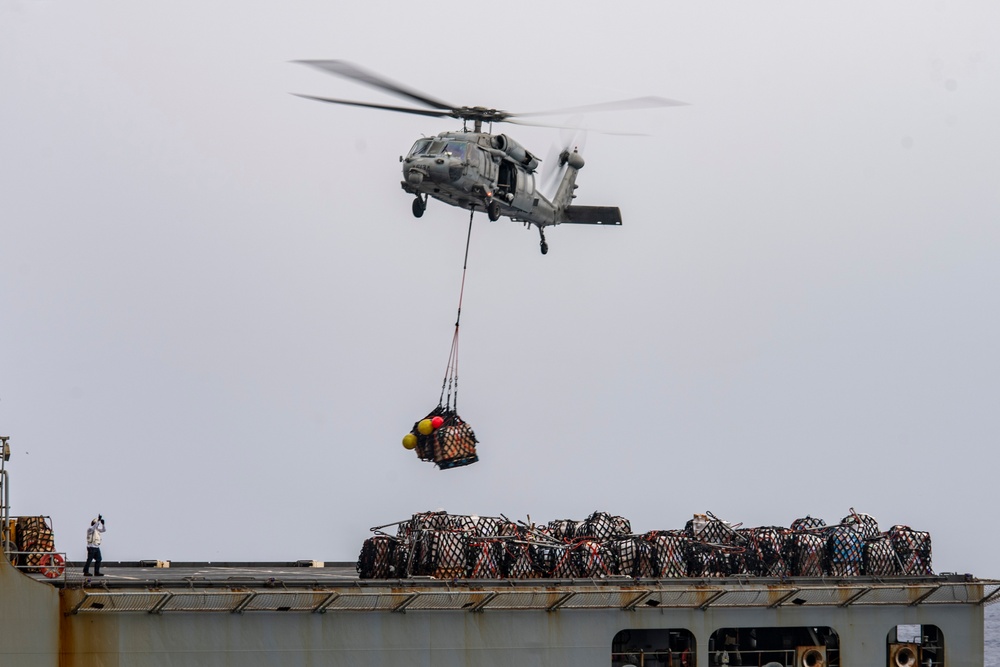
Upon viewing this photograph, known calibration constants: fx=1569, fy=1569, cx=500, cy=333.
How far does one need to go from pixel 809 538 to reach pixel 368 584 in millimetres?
9820

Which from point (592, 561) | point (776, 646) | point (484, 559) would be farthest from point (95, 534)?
point (776, 646)

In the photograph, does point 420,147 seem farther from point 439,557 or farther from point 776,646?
point 776,646

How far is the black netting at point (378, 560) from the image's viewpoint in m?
29.9

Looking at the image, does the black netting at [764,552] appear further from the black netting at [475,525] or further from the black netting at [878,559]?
the black netting at [475,525]

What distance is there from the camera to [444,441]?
3291cm

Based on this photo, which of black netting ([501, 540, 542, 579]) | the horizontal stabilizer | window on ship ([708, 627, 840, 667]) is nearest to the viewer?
window on ship ([708, 627, 840, 667])

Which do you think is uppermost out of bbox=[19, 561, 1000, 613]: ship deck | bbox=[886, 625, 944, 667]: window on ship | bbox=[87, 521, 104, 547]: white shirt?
bbox=[87, 521, 104, 547]: white shirt

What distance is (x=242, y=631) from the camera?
85.7ft

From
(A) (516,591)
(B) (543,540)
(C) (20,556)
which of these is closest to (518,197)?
(B) (543,540)

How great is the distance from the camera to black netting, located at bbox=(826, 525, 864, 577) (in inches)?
1254

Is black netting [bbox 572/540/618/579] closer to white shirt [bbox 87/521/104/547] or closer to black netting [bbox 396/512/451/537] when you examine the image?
black netting [bbox 396/512/451/537]

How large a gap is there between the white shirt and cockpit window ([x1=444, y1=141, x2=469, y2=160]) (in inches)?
460

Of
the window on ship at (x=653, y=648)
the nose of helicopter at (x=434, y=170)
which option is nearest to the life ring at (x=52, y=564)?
the window on ship at (x=653, y=648)

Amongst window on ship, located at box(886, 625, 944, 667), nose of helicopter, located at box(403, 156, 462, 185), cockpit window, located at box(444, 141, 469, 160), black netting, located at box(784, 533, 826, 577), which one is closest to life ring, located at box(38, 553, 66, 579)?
nose of helicopter, located at box(403, 156, 462, 185)
